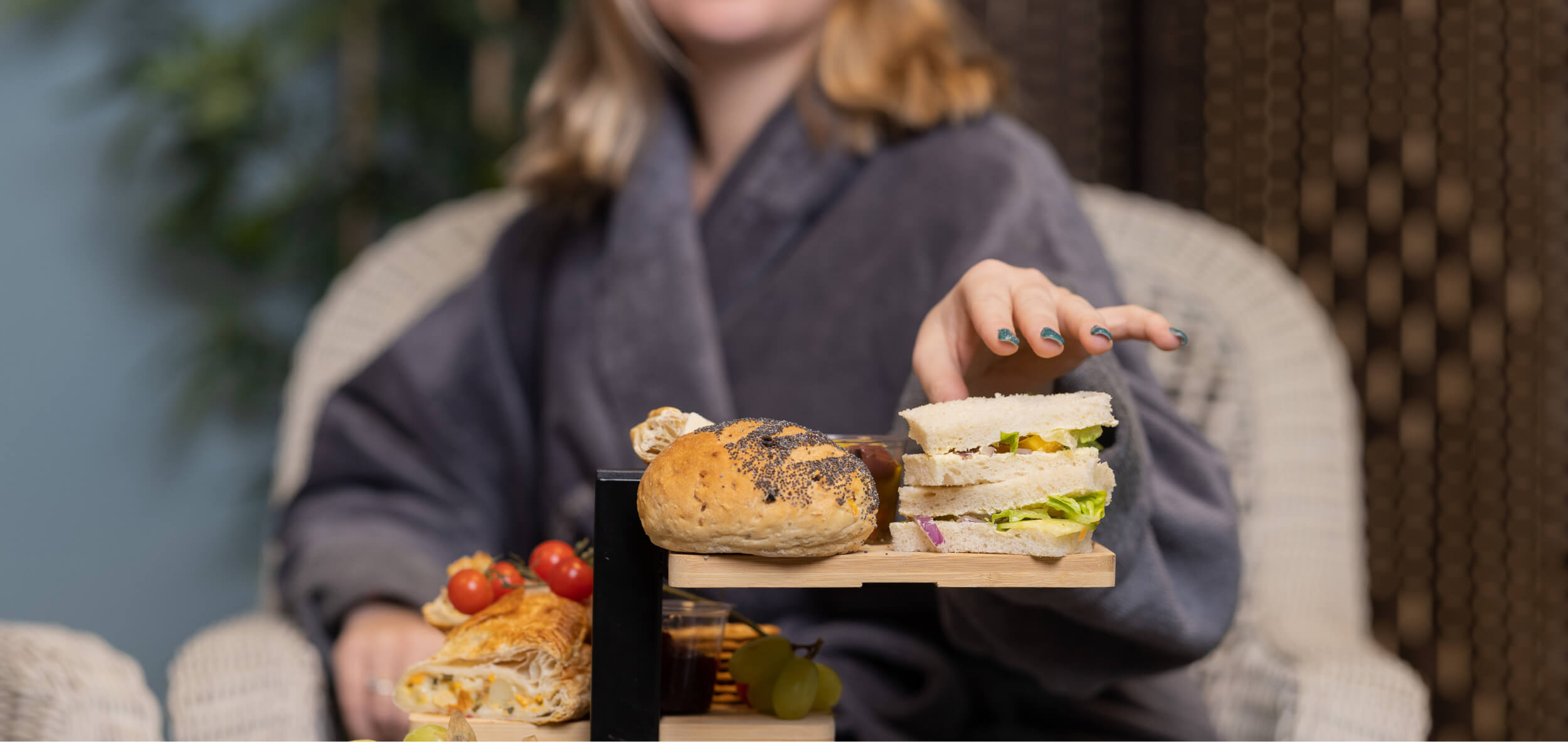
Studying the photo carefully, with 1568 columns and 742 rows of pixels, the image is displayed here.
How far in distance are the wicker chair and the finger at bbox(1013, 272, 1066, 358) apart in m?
0.51

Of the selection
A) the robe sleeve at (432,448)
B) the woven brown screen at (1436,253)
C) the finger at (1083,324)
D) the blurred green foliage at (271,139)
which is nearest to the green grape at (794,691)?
the finger at (1083,324)

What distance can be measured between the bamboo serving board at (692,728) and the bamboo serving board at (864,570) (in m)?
0.11

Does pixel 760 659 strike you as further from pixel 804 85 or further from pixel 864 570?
pixel 804 85

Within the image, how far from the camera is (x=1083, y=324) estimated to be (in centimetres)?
53

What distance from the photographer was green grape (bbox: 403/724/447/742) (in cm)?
51

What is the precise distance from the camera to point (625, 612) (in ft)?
1.82

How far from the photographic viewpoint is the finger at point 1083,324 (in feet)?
1.71

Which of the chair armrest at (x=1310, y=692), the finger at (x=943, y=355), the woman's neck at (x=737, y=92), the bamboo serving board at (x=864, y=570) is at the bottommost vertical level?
the chair armrest at (x=1310, y=692)

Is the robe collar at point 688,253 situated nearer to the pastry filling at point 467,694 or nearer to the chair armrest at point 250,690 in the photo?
the chair armrest at point 250,690

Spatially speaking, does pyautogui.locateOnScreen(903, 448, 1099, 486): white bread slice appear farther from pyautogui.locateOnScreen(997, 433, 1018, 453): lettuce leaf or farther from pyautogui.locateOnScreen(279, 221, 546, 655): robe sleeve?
pyautogui.locateOnScreen(279, 221, 546, 655): robe sleeve

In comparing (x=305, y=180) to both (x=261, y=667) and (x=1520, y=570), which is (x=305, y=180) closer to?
(x=261, y=667)

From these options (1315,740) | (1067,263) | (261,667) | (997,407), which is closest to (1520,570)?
(1315,740)

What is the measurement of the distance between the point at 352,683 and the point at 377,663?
0.09 feet

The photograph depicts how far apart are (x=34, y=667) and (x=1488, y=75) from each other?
162 cm
